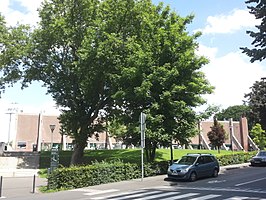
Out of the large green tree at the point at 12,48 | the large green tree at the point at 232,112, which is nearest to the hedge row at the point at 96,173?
the large green tree at the point at 12,48

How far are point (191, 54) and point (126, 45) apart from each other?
5.69m

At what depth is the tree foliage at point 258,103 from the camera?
45062 millimetres

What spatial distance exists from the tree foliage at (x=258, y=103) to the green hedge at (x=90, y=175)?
18.4 meters

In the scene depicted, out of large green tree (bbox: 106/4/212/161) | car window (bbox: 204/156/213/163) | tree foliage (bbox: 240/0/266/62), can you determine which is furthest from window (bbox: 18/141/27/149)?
tree foliage (bbox: 240/0/266/62)

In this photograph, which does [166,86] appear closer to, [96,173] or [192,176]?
[192,176]

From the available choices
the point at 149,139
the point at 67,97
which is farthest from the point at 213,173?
the point at 67,97

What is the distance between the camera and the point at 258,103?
52.0 m

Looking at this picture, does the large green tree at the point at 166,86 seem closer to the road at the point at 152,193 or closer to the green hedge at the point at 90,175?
the green hedge at the point at 90,175

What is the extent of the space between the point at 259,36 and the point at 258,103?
135 feet

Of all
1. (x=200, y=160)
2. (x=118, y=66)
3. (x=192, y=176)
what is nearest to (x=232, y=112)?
(x=118, y=66)

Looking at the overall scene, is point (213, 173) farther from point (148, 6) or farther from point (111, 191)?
point (148, 6)

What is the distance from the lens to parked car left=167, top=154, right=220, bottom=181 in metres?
18.1

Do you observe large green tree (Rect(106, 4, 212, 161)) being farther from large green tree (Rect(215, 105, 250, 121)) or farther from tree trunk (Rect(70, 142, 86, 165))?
large green tree (Rect(215, 105, 250, 121))

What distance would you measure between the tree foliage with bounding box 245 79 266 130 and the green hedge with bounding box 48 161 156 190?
18.4 metres
